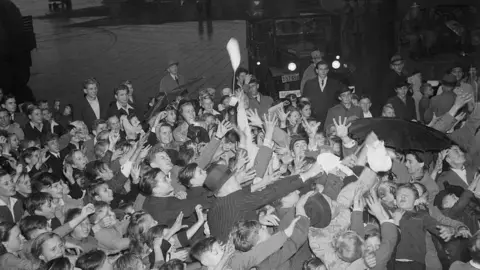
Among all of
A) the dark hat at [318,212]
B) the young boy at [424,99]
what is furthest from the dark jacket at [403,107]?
the dark hat at [318,212]

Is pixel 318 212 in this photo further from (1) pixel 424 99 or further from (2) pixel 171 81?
(2) pixel 171 81

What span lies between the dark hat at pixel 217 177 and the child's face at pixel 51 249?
1.30 metres

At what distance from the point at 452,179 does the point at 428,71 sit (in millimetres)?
9966

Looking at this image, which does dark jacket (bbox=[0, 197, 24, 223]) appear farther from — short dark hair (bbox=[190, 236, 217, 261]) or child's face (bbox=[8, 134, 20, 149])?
short dark hair (bbox=[190, 236, 217, 261])

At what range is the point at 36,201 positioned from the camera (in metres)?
5.97

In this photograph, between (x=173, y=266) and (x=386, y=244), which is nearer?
(x=173, y=266)

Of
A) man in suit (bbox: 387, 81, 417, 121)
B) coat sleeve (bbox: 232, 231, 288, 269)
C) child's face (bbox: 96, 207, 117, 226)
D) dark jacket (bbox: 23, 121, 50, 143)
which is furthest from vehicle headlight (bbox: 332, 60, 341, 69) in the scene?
coat sleeve (bbox: 232, 231, 288, 269)

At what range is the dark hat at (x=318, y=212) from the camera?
5117 mm

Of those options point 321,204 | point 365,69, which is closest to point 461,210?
point 321,204

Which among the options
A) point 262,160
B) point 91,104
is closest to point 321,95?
point 91,104

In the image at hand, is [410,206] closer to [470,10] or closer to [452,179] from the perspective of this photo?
[452,179]

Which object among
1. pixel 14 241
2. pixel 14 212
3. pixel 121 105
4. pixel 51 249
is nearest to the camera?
pixel 51 249

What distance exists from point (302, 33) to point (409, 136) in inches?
295

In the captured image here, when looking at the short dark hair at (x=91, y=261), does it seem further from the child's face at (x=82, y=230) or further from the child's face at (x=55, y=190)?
the child's face at (x=55, y=190)
